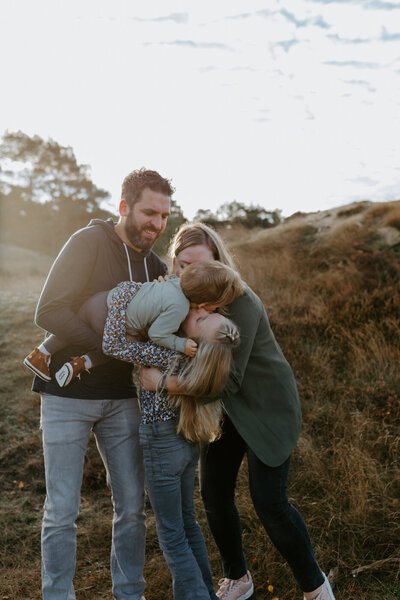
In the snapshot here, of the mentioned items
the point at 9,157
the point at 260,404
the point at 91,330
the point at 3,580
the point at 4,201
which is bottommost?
the point at 3,580

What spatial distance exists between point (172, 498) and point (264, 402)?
25.6 inches

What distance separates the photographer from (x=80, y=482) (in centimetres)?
254

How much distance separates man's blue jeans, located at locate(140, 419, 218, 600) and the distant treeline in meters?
27.7

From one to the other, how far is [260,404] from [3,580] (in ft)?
7.19

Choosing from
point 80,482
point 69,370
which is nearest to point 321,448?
point 80,482

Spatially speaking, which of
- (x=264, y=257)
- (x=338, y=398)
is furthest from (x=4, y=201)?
(x=338, y=398)

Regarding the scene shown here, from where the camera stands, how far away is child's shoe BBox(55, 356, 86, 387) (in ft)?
7.91

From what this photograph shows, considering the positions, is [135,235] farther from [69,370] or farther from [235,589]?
[235,589]

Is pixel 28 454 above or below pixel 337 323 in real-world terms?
below

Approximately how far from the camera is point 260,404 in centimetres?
245

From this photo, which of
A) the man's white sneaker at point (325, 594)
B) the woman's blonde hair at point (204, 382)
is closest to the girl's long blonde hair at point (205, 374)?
the woman's blonde hair at point (204, 382)

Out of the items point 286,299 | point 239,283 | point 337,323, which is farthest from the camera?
point 286,299

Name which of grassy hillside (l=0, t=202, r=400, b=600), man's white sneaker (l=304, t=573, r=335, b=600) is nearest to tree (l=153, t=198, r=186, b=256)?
grassy hillside (l=0, t=202, r=400, b=600)

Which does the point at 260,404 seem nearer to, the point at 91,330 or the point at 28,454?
the point at 91,330
